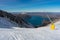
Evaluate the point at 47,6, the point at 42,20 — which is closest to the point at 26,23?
the point at 42,20

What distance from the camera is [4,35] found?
289cm

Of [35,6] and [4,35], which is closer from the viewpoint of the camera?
[4,35]

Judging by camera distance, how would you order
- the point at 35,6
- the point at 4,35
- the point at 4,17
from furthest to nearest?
the point at 4,17, the point at 35,6, the point at 4,35

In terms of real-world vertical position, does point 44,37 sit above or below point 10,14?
below

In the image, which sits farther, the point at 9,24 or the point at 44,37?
the point at 9,24

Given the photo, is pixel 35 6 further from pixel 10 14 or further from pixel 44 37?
pixel 44 37

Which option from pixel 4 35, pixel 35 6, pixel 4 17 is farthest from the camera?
pixel 4 17

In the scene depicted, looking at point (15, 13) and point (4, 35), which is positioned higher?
point (15, 13)

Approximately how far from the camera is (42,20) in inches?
170

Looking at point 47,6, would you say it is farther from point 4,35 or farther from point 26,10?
point 4,35

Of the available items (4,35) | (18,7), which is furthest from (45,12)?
(4,35)

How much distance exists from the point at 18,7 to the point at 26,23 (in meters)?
0.60

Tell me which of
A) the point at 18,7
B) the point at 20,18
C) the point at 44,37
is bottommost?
the point at 44,37

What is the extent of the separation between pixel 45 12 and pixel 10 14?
1146mm
